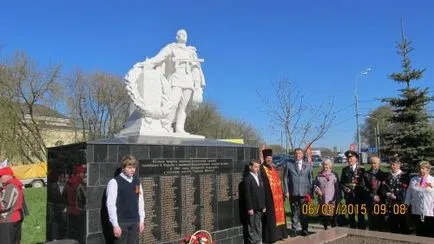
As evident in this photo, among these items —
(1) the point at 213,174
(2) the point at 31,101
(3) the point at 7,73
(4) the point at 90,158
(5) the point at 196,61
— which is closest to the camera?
(4) the point at 90,158

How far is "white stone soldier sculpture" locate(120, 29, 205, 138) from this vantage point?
8.46 m

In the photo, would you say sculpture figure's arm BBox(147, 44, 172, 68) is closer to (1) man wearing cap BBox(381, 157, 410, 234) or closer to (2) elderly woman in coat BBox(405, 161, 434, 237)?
(1) man wearing cap BBox(381, 157, 410, 234)

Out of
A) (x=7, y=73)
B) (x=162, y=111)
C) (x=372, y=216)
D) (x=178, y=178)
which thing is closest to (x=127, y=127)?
(x=162, y=111)

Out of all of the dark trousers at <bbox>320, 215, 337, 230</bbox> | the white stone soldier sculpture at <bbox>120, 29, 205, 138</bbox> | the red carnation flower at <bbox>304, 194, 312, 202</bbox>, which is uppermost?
the white stone soldier sculpture at <bbox>120, 29, 205, 138</bbox>

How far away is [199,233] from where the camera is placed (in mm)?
7734

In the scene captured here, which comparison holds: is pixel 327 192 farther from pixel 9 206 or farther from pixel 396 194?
pixel 9 206

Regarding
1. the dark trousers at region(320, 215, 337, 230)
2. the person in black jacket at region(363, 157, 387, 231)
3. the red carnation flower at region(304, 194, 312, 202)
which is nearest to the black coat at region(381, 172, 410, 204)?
the person in black jacket at region(363, 157, 387, 231)

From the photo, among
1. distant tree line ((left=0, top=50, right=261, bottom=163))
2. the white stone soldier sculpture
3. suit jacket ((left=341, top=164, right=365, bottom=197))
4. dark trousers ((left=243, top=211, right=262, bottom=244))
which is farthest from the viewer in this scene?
distant tree line ((left=0, top=50, right=261, bottom=163))

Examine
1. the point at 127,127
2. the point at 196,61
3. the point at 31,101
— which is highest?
the point at 31,101

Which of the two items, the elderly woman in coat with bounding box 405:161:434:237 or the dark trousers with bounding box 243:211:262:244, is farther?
the dark trousers with bounding box 243:211:262:244

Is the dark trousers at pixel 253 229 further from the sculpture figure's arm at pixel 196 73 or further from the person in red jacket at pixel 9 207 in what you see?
the person in red jacket at pixel 9 207

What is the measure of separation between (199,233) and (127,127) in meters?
2.40

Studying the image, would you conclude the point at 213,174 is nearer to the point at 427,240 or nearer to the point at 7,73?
the point at 427,240

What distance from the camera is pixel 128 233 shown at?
20.4 ft
